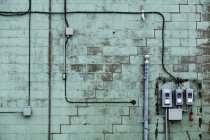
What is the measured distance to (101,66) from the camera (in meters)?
7.11

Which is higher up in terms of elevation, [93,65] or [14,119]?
[93,65]

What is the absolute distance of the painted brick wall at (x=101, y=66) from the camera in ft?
23.0

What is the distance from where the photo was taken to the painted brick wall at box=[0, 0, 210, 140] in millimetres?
7016

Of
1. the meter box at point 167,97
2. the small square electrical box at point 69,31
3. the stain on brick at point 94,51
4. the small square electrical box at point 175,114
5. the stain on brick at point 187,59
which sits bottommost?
the small square electrical box at point 175,114

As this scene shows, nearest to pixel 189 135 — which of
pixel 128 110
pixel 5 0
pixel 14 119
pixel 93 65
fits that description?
pixel 128 110

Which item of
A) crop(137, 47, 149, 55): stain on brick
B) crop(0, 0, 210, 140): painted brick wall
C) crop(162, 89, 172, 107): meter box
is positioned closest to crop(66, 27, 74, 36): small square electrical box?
crop(0, 0, 210, 140): painted brick wall

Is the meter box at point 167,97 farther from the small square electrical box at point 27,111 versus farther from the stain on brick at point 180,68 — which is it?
the small square electrical box at point 27,111

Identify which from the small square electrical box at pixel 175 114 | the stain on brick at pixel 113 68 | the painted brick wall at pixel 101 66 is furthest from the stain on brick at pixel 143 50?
the small square electrical box at pixel 175 114

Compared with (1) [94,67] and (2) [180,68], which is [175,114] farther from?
(1) [94,67]

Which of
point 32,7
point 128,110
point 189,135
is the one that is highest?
point 32,7

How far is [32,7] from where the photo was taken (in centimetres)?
708

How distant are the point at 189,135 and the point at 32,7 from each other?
13.7ft

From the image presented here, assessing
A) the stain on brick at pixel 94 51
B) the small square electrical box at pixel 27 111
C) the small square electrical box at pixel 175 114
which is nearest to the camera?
the small square electrical box at pixel 27 111

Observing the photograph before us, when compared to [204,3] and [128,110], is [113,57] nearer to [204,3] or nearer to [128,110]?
[128,110]
